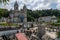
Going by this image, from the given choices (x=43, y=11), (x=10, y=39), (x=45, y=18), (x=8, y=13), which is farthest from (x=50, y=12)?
(x=10, y=39)

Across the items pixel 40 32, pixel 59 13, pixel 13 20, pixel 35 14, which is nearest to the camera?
pixel 40 32

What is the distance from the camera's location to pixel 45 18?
7706 centimetres

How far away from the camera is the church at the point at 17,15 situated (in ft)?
182

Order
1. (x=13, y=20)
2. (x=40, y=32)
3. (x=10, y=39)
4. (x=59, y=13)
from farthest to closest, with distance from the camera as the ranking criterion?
(x=59, y=13)
(x=13, y=20)
(x=40, y=32)
(x=10, y=39)

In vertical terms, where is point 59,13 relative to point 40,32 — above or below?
below

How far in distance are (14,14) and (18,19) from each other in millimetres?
1851

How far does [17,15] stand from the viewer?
189 ft

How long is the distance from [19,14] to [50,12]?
34.3 metres

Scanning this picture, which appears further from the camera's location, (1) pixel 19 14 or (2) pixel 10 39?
(1) pixel 19 14

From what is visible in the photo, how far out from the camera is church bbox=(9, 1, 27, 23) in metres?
55.5

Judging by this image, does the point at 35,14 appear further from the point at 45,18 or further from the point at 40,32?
the point at 40,32

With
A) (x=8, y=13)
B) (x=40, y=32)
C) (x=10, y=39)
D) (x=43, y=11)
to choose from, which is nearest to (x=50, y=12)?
(x=43, y=11)

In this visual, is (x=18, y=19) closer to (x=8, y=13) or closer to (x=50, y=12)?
(x=8, y=13)

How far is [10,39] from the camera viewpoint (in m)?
13.3
